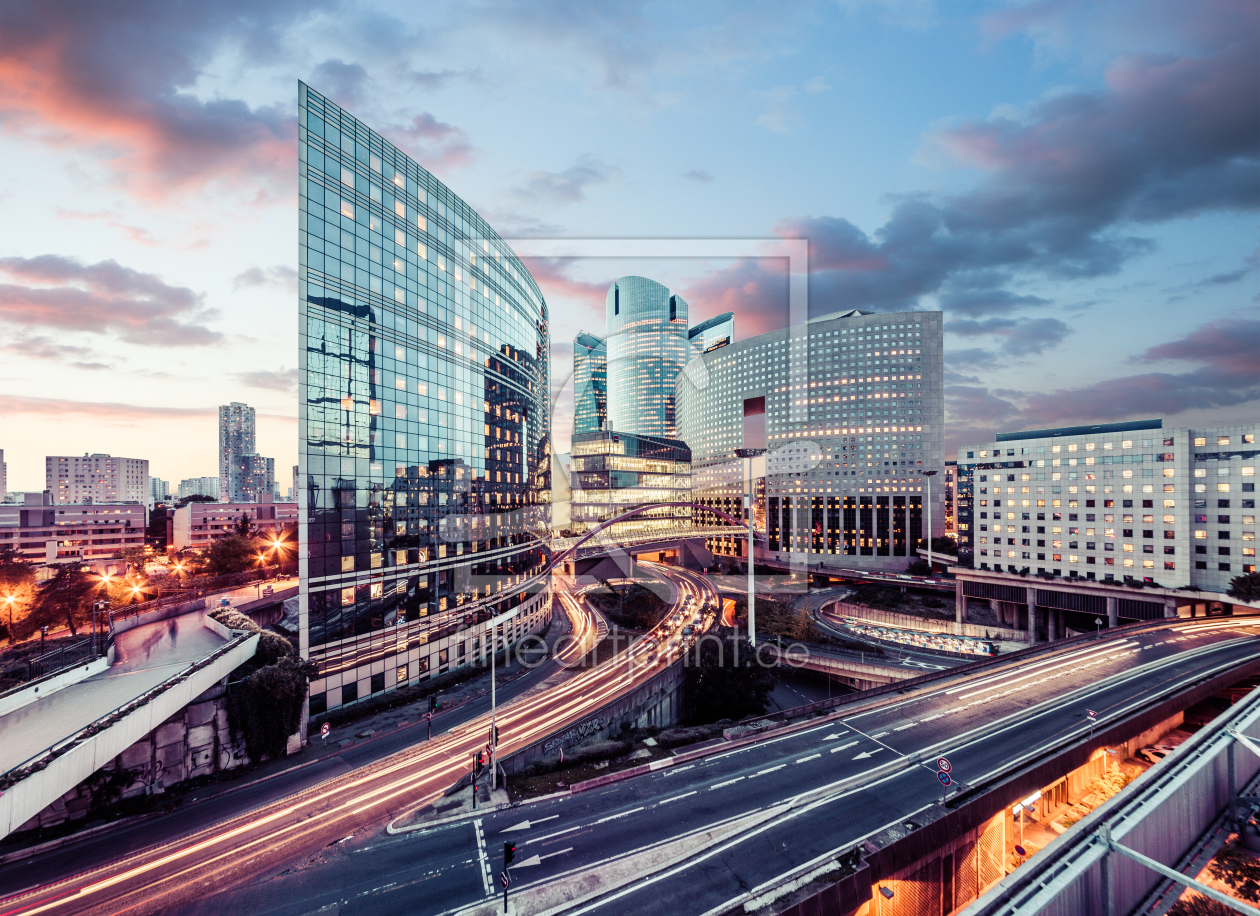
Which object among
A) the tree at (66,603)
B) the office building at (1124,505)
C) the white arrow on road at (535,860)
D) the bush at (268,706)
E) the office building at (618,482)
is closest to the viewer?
the white arrow on road at (535,860)

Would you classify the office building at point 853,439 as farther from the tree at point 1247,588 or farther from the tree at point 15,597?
the tree at point 15,597

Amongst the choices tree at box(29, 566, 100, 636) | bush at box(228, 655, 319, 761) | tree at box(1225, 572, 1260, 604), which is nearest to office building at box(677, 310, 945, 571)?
tree at box(1225, 572, 1260, 604)

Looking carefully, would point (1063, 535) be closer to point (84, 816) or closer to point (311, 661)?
point (311, 661)

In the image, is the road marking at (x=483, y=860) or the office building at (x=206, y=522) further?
the office building at (x=206, y=522)

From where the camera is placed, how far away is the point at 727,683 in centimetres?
3875

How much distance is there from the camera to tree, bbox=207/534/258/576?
57344 mm

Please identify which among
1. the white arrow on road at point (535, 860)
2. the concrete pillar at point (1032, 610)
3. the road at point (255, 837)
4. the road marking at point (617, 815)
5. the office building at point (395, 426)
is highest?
the office building at point (395, 426)

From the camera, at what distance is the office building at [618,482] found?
103 m

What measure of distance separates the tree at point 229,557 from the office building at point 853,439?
337 feet

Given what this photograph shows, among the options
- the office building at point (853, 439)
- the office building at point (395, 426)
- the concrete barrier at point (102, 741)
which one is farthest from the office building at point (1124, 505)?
the concrete barrier at point (102, 741)

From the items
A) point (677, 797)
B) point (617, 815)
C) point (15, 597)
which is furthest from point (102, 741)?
point (15, 597)

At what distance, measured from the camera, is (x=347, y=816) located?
22.0 metres

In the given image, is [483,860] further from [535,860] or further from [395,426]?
[395,426]

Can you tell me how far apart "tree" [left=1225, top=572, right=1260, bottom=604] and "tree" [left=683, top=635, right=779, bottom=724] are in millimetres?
66003
